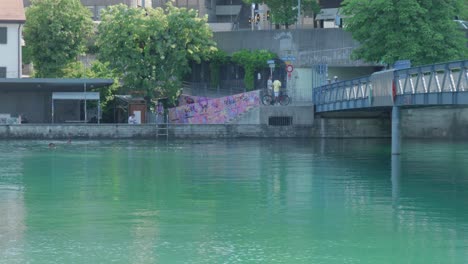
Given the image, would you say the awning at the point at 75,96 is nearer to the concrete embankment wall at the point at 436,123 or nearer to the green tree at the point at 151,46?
the green tree at the point at 151,46

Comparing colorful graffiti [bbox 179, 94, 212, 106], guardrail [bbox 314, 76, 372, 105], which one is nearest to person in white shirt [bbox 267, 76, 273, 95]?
guardrail [bbox 314, 76, 372, 105]

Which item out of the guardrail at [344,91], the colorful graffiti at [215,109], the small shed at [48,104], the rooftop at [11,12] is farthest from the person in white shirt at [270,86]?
the rooftop at [11,12]

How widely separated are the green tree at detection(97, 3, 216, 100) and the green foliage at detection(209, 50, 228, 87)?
13.0 feet

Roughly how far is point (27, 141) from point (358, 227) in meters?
52.8

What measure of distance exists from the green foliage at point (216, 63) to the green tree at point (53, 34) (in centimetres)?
1163

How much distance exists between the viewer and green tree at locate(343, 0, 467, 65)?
75250 mm

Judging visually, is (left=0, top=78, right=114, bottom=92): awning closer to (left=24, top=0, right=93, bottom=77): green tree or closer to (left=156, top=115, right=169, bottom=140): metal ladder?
(left=24, top=0, right=93, bottom=77): green tree

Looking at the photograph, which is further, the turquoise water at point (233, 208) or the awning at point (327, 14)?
the awning at point (327, 14)

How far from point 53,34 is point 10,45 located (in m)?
4.31

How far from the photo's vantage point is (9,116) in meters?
89.1

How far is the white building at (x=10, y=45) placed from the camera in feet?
303

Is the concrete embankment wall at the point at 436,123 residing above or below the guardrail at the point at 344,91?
below

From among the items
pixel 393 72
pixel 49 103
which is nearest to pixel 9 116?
pixel 49 103

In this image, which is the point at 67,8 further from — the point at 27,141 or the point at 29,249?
the point at 29,249
